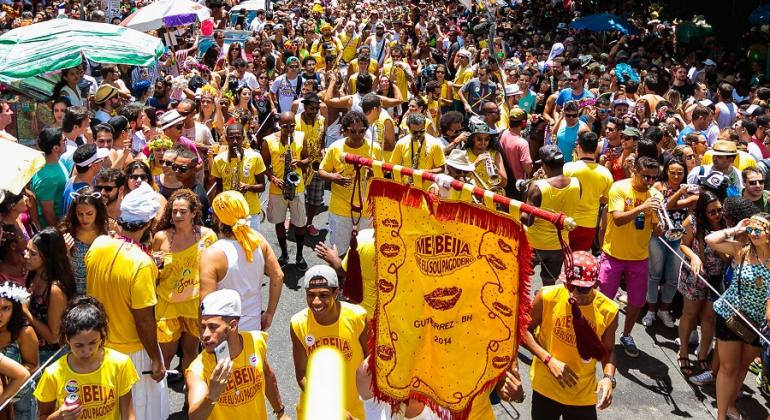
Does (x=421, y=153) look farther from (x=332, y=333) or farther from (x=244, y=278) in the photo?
(x=332, y=333)

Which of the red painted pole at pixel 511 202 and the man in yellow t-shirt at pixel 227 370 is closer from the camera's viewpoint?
the red painted pole at pixel 511 202

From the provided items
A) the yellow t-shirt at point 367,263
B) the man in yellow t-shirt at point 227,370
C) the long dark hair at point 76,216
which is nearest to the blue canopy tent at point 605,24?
the yellow t-shirt at point 367,263

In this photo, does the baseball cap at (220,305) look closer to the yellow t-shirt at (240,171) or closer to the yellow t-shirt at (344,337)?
→ the yellow t-shirt at (344,337)

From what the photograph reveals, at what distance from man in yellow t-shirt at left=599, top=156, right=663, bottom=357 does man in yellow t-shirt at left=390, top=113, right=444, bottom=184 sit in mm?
1913

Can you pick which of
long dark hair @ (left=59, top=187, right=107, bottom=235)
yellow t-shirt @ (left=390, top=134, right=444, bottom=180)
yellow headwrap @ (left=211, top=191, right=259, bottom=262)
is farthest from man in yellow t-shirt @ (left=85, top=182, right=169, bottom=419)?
yellow t-shirt @ (left=390, top=134, right=444, bottom=180)

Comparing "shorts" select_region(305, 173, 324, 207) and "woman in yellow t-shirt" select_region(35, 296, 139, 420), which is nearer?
"woman in yellow t-shirt" select_region(35, 296, 139, 420)

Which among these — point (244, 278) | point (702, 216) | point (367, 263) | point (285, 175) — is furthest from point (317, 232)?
point (702, 216)

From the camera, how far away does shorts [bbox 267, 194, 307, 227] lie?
8.65m

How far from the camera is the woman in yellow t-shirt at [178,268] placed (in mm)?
5520

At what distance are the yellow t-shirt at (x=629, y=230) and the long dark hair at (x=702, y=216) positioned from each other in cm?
39

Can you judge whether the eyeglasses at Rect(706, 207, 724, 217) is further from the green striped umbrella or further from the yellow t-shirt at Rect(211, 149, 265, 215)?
the green striped umbrella

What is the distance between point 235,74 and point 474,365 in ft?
34.0

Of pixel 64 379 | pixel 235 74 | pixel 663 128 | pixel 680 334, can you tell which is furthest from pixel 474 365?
pixel 235 74

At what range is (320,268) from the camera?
454cm
